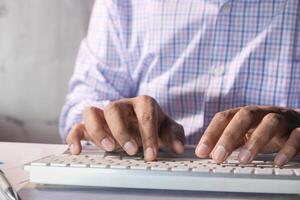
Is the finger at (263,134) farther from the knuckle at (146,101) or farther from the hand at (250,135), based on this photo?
the knuckle at (146,101)

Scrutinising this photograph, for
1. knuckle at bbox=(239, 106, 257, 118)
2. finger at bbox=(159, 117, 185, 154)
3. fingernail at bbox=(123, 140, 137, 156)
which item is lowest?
finger at bbox=(159, 117, 185, 154)

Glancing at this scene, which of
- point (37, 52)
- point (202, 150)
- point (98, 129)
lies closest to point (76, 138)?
point (98, 129)

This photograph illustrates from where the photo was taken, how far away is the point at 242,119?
0.58 m

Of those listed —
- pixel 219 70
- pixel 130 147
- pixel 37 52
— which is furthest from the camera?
pixel 37 52

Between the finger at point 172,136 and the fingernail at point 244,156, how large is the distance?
0.28 ft

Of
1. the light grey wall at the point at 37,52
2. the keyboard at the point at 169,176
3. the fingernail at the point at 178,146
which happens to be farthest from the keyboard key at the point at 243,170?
the light grey wall at the point at 37,52

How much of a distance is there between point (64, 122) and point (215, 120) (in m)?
0.51

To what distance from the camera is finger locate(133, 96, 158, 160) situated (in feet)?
1.77

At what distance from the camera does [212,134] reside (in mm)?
559

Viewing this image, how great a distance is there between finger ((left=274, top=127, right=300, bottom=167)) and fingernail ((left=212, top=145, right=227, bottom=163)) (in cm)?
5

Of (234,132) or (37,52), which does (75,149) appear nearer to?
(234,132)

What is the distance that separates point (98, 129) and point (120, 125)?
0.12ft

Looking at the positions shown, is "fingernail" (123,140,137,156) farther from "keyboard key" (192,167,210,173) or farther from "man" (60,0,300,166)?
"man" (60,0,300,166)

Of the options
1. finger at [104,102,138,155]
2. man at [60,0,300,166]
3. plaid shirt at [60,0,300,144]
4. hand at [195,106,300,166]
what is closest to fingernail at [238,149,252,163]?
hand at [195,106,300,166]
